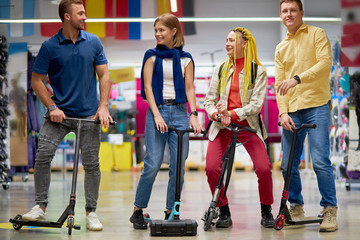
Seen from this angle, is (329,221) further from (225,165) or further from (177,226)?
(177,226)

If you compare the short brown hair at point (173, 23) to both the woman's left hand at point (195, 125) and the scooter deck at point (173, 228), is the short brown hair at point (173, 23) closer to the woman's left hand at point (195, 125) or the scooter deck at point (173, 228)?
the woman's left hand at point (195, 125)

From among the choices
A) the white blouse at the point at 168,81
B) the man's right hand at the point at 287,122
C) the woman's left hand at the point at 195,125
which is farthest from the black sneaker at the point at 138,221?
the man's right hand at the point at 287,122

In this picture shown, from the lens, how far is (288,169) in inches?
148

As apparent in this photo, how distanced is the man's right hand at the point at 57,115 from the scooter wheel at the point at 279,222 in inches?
63.3

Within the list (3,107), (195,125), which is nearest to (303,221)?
(195,125)

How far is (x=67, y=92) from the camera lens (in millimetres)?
3676

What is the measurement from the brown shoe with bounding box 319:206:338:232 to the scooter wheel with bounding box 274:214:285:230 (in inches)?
10.1

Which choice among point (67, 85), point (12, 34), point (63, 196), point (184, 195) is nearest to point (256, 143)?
point (67, 85)

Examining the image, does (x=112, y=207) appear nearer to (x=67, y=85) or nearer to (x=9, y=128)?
(x=67, y=85)

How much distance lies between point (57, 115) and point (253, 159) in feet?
4.60

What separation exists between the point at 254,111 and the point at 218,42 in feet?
22.9

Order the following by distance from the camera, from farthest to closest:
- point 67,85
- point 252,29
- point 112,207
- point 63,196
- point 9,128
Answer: point 252,29
point 9,128
point 63,196
point 112,207
point 67,85

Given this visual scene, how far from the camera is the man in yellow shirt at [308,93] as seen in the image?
3715 millimetres

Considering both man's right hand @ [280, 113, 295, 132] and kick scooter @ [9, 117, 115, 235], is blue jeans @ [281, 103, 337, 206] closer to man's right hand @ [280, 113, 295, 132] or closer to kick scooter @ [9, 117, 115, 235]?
man's right hand @ [280, 113, 295, 132]
